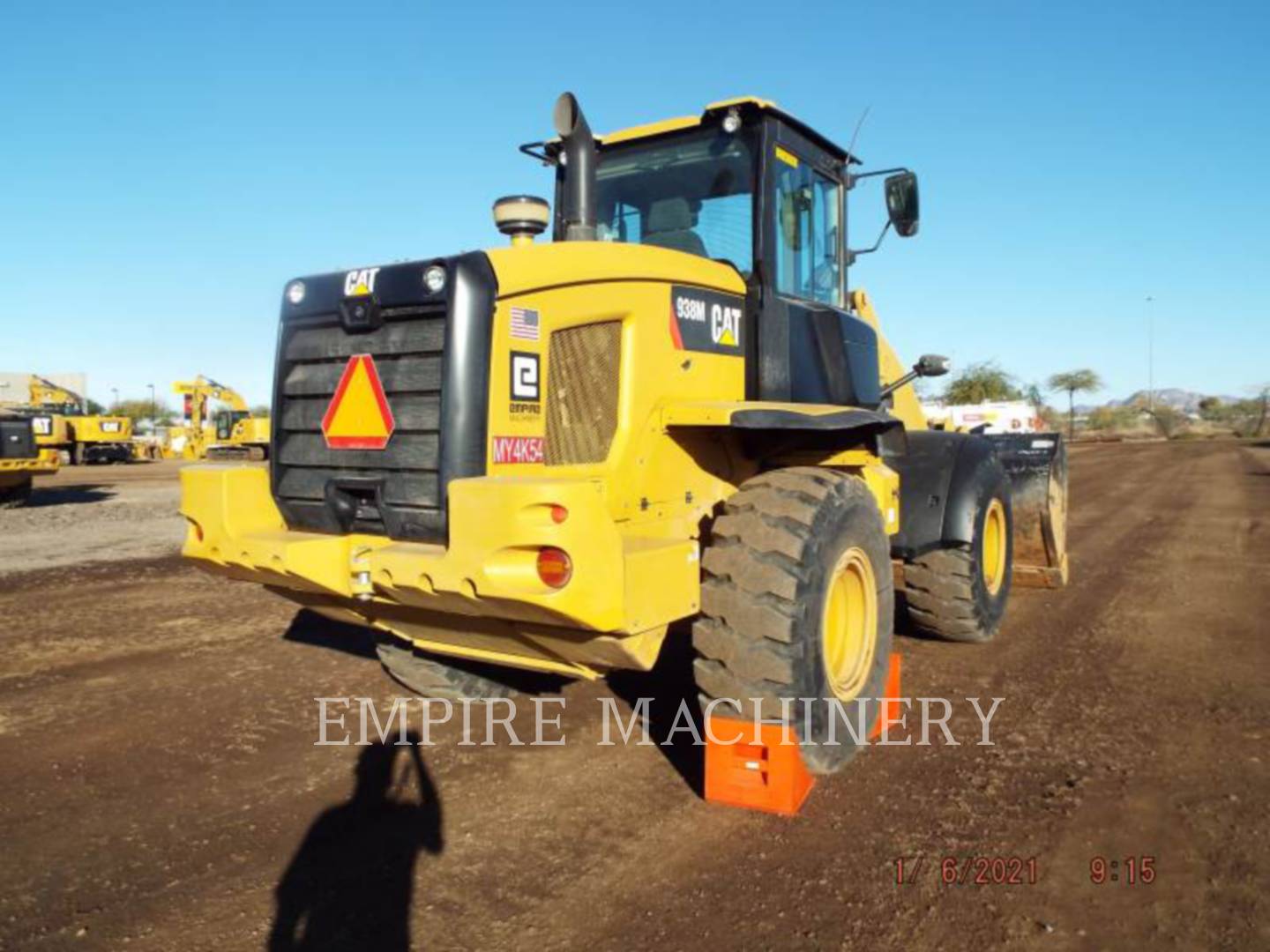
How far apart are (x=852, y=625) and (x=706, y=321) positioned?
5.22ft

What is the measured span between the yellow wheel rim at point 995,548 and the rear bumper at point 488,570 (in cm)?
378

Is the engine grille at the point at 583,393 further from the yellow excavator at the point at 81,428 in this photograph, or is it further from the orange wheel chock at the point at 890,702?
the yellow excavator at the point at 81,428

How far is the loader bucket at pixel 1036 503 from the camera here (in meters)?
8.30

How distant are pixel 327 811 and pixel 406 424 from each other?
160cm

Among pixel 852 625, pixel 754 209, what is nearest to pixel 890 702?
pixel 852 625

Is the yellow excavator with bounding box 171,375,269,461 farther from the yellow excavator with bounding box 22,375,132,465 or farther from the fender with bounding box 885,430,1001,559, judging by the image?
the fender with bounding box 885,430,1001,559

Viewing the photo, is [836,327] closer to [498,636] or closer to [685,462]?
[685,462]

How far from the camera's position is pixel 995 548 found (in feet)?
23.0

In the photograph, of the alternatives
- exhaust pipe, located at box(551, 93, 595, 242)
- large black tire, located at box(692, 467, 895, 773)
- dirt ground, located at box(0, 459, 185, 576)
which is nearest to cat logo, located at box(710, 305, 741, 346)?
exhaust pipe, located at box(551, 93, 595, 242)

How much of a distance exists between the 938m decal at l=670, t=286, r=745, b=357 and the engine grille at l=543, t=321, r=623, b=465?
1.19ft

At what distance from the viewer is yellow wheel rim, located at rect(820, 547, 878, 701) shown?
4379 millimetres

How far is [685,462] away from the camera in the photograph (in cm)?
418

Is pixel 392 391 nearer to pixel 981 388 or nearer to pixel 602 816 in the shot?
pixel 602 816

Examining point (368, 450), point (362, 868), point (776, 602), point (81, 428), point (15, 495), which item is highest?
point (81, 428)
